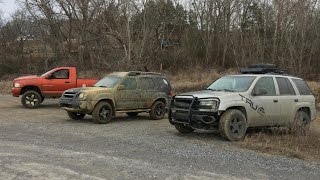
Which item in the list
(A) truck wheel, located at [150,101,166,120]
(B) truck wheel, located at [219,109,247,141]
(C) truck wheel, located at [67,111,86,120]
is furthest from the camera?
(A) truck wheel, located at [150,101,166,120]

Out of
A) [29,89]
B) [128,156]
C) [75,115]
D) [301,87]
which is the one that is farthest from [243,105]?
[29,89]

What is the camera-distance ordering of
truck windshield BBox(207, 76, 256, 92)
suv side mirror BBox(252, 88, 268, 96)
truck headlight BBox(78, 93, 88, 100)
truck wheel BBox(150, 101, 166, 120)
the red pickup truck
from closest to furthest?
suv side mirror BBox(252, 88, 268, 96)
truck windshield BBox(207, 76, 256, 92)
truck headlight BBox(78, 93, 88, 100)
truck wheel BBox(150, 101, 166, 120)
the red pickup truck

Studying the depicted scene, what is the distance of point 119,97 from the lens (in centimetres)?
1570

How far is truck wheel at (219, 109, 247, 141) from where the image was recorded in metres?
11.4

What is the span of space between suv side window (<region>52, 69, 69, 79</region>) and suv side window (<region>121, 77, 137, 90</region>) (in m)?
5.83

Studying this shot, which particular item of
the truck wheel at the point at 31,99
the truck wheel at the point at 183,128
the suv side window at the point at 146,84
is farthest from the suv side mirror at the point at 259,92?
the truck wheel at the point at 31,99

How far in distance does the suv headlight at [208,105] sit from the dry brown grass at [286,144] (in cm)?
108

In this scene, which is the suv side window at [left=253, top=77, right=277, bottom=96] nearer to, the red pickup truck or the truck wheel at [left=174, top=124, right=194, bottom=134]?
the truck wheel at [left=174, top=124, right=194, bottom=134]

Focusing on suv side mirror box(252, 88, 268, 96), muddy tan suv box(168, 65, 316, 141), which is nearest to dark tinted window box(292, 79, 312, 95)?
muddy tan suv box(168, 65, 316, 141)

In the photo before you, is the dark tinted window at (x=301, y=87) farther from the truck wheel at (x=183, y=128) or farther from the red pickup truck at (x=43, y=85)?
the red pickup truck at (x=43, y=85)

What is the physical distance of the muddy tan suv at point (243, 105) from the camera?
37.6ft

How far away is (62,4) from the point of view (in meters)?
42.1

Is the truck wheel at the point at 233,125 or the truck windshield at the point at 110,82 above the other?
the truck windshield at the point at 110,82

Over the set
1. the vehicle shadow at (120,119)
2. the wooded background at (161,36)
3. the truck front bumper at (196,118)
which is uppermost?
the wooded background at (161,36)
